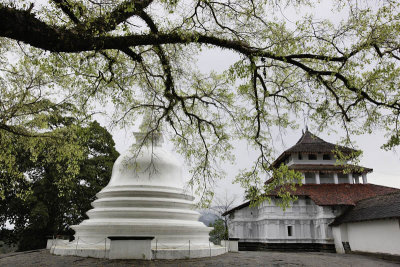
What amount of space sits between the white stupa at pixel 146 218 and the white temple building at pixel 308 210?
10291mm

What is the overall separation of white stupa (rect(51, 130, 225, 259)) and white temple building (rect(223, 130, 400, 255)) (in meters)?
10.3

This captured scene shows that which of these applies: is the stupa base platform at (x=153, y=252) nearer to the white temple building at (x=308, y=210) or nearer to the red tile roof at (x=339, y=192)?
the white temple building at (x=308, y=210)

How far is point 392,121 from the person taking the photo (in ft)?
25.7

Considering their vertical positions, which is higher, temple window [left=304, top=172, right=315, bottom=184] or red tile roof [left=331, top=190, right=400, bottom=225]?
temple window [left=304, top=172, right=315, bottom=184]

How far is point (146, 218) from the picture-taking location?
11.2m

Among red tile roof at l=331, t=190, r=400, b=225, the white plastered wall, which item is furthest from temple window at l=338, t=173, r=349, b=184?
the white plastered wall

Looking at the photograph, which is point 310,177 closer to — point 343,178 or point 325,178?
point 325,178

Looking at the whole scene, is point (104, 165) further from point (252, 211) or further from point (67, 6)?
point (67, 6)

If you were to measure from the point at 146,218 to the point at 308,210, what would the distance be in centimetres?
1808

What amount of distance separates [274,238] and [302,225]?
2.74 m

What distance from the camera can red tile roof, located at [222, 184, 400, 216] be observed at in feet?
75.3

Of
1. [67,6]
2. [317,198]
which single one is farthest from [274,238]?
[67,6]

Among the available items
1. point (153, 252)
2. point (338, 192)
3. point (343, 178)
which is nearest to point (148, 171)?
point (153, 252)

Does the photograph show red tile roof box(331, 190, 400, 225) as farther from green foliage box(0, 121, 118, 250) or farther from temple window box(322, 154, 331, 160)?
green foliage box(0, 121, 118, 250)
